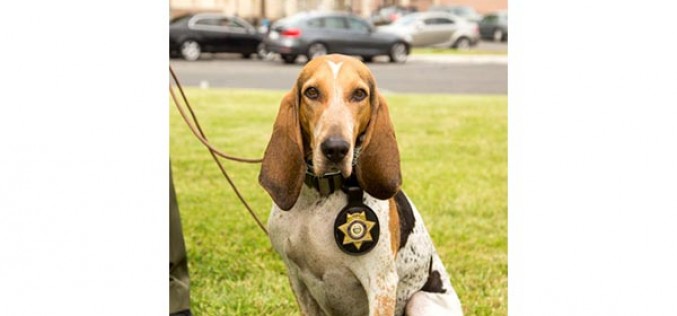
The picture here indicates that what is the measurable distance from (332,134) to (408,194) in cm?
246

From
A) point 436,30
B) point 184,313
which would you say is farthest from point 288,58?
point 436,30

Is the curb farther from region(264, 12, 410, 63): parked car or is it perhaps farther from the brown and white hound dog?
the brown and white hound dog

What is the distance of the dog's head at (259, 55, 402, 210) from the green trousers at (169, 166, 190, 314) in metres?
1.58

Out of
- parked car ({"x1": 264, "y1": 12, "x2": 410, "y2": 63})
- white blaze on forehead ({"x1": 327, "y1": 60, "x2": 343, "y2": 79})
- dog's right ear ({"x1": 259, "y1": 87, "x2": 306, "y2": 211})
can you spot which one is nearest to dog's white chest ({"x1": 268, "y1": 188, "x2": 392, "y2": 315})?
dog's right ear ({"x1": 259, "y1": 87, "x2": 306, "y2": 211})

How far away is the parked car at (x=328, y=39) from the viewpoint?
6262 mm

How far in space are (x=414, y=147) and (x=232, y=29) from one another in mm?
3084

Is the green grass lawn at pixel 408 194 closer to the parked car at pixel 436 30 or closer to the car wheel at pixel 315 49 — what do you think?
the car wheel at pixel 315 49

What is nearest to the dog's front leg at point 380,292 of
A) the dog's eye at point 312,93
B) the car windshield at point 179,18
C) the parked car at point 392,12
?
the dog's eye at point 312,93

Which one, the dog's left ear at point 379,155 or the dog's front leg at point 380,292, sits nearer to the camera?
the dog's left ear at point 379,155

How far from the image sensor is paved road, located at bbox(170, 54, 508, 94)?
6.16 metres

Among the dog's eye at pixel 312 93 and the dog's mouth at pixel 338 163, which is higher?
the dog's eye at pixel 312 93
